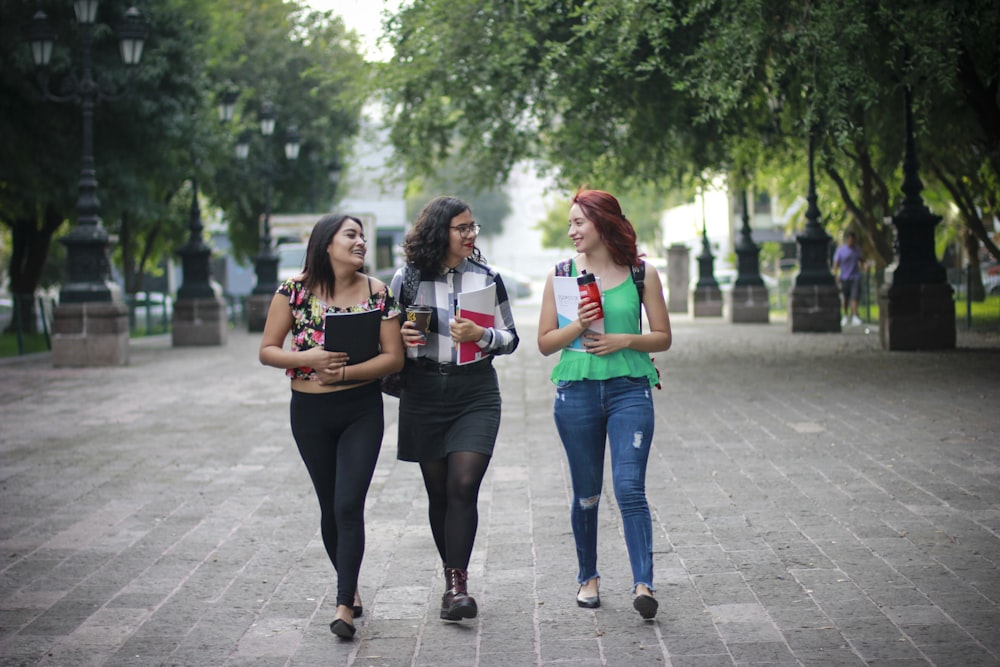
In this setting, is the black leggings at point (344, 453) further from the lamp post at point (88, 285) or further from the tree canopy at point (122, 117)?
the lamp post at point (88, 285)

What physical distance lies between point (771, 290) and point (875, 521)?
121 ft

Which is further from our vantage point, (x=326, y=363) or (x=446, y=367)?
(x=446, y=367)

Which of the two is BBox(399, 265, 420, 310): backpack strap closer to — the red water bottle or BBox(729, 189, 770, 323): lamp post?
the red water bottle

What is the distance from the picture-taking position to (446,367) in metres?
5.15

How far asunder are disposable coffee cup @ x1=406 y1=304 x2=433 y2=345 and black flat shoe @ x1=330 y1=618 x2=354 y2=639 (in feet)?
3.65

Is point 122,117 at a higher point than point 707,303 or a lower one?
higher

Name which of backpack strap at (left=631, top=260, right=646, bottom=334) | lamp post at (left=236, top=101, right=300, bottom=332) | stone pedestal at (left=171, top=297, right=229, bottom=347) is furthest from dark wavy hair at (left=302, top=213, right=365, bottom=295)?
lamp post at (left=236, top=101, right=300, bottom=332)

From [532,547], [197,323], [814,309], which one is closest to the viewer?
[532,547]

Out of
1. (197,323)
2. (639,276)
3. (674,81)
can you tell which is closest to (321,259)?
(639,276)

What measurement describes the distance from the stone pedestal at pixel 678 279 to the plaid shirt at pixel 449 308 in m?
35.6

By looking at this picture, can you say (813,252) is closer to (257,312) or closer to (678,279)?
(257,312)

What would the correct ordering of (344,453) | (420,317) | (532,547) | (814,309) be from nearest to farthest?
(420,317) → (344,453) → (532,547) → (814,309)

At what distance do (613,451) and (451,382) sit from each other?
0.72 meters

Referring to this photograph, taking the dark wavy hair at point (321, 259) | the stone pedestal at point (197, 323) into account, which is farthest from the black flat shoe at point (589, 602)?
the stone pedestal at point (197, 323)
